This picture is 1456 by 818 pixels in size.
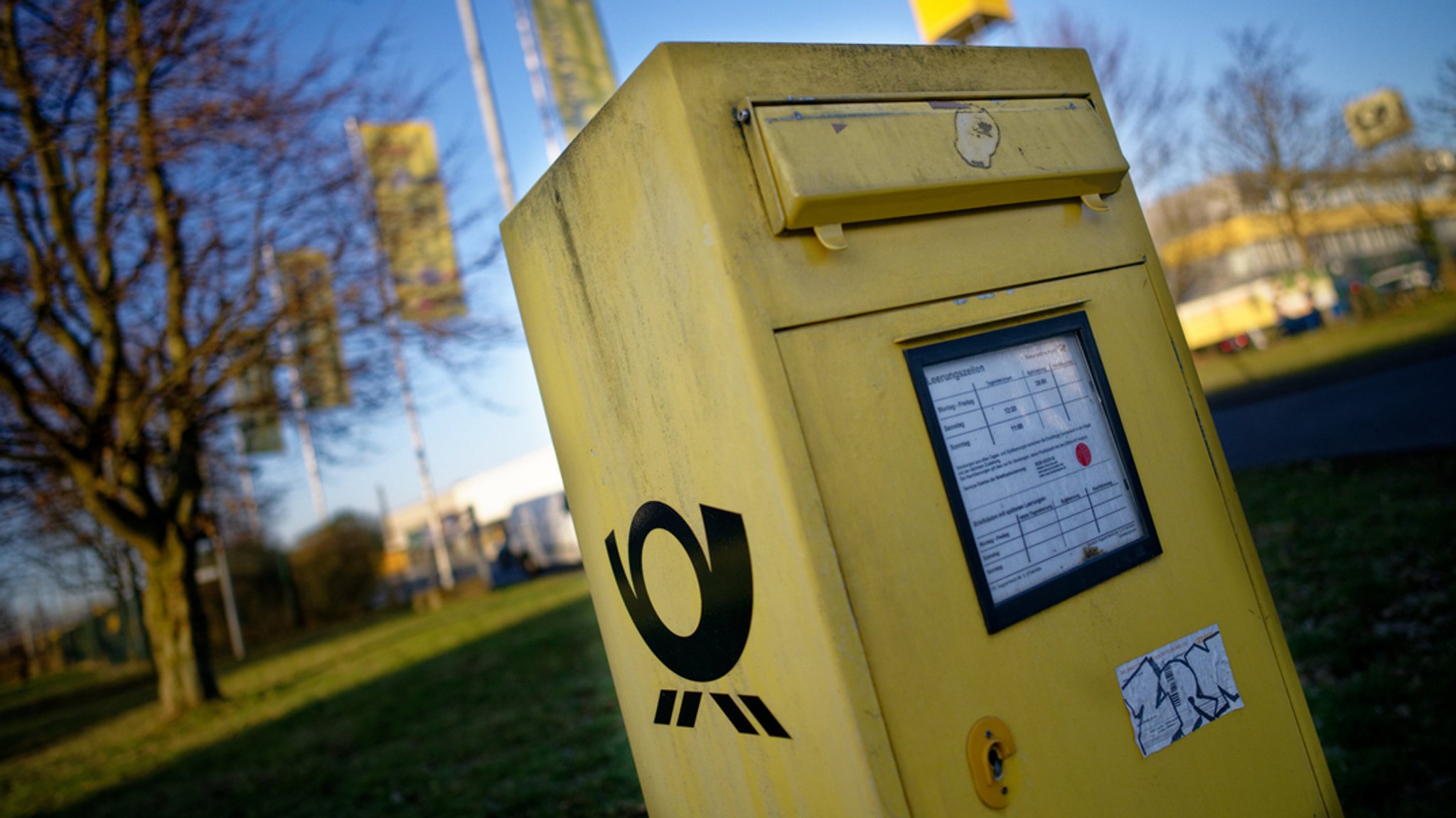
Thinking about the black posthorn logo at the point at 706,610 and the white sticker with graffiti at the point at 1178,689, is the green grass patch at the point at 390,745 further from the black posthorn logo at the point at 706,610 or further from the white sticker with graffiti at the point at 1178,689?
the white sticker with graffiti at the point at 1178,689

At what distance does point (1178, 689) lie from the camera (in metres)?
1.45

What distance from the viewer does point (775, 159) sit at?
1.26 m

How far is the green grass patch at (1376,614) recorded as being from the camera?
2.74 metres

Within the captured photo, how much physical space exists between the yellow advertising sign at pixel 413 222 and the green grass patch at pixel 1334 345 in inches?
459

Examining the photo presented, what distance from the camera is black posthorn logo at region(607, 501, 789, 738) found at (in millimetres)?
1321

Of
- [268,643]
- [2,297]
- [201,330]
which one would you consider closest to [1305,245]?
[201,330]

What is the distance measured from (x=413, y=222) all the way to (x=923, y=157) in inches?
331

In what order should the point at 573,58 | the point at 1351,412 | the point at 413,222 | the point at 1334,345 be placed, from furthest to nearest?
1. the point at 1334,345
2. the point at 573,58
3. the point at 1351,412
4. the point at 413,222

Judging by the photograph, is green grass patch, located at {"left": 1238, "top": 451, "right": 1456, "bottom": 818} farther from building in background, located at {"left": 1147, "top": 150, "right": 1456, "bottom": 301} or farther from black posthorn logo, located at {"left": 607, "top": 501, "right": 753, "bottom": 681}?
building in background, located at {"left": 1147, "top": 150, "right": 1456, "bottom": 301}

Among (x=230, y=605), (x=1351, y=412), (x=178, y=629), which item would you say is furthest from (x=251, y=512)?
(x=1351, y=412)

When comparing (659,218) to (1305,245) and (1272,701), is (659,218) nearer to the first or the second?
(1272,701)

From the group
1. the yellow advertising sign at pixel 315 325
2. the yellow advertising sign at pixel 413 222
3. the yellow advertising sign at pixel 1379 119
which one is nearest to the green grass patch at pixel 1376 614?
the yellow advertising sign at pixel 413 222

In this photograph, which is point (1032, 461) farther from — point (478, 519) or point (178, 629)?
point (478, 519)

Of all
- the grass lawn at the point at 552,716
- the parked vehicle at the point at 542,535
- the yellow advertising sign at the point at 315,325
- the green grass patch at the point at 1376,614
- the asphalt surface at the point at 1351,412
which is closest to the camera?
the green grass patch at the point at 1376,614
